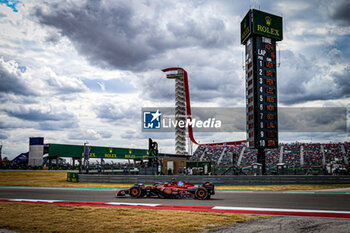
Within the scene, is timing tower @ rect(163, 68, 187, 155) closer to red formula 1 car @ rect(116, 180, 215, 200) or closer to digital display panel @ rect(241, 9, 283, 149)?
digital display panel @ rect(241, 9, 283, 149)

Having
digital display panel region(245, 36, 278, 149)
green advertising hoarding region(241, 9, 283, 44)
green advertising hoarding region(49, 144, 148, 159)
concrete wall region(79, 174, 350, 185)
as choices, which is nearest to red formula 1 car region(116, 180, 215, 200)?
concrete wall region(79, 174, 350, 185)

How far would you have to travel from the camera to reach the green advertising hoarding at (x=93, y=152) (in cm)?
4953

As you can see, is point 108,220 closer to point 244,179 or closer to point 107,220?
point 107,220

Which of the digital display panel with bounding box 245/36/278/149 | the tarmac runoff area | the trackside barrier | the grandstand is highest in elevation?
the digital display panel with bounding box 245/36/278/149

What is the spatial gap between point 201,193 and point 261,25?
19775 millimetres

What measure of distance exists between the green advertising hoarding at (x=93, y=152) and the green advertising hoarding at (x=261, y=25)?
76.4ft

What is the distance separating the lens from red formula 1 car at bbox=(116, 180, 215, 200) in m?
13.8

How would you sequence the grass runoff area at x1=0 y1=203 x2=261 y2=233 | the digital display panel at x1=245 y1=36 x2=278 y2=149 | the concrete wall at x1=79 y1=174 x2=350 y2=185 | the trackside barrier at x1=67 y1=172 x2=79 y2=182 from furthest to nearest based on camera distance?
the trackside barrier at x1=67 y1=172 x2=79 y2=182 → the digital display panel at x1=245 y1=36 x2=278 y2=149 → the concrete wall at x1=79 y1=174 x2=350 y2=185 → the grass runoff area at x1=0 y1=203 x2=261 y2=233

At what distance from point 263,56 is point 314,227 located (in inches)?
880

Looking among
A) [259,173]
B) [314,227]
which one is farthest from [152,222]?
[259,173]

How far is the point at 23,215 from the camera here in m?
9.32

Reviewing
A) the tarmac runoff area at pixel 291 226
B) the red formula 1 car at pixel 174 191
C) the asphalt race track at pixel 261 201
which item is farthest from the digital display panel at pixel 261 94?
the tarmac runoff area at pixel 291 226

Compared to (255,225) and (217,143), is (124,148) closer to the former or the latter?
(217,143)

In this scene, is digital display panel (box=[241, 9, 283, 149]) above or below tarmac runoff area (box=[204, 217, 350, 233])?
above
